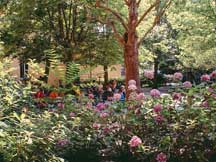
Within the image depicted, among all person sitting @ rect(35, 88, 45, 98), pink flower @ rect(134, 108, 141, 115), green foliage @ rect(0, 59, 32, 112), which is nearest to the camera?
green foliage @ rect(0, 59, 32, 112)

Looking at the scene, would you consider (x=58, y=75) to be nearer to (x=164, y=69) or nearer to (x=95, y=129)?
(x=95, y=129)

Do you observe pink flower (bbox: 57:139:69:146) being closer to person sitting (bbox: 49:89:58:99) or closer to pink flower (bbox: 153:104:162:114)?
pink flower (bbox: 153:104:162:114)

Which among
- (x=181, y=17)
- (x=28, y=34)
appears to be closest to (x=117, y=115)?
(x=28, y=34)

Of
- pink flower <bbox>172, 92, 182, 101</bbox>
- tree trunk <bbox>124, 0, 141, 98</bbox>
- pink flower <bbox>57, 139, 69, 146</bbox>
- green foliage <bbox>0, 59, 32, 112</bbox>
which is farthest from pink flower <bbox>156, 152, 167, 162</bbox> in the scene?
tree trunk <bbox>124, 0, 141, 98</bbox>

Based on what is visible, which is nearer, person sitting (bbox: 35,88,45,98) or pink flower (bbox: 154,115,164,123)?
pink flower (bbox: 154,115,164,123)

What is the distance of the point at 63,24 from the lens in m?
19.8

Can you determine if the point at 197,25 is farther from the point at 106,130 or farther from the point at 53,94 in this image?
the point at 106,130

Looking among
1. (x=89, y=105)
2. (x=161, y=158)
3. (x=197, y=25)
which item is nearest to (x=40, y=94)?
(x=89, y=105)

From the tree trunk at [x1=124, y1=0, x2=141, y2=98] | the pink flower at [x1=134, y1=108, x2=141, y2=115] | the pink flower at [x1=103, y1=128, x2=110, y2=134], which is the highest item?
the tree trunk at [x1=124, y1=0, x2=141, y2=98]

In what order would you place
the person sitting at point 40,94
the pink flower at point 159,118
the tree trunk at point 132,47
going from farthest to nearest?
1. the tree trunk at point 132,47
2. the person sitting at point 40,94
3. the pink flower at point 159,118

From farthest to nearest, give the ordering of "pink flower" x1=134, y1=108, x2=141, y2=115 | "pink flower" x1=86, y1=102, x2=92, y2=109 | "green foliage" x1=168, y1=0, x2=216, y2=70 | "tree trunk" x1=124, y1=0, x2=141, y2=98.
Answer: "green foliage" x1=168, y1=0, x2=216, y2=70
"tree trunk" x1=124, y1=0, x2=141, y2=98
"pink flower" x1=86, y1=102, x2=92, y2=109
"pink flower" x1=134, y1=108, x2=141, y2=115

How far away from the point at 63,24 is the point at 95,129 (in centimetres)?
1573

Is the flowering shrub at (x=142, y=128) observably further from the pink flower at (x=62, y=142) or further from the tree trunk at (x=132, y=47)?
the tree trunk at (x=132, y=47)

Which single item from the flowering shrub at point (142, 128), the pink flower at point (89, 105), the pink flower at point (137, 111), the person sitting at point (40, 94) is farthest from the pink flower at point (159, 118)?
the person sitting at point (40, 94)
